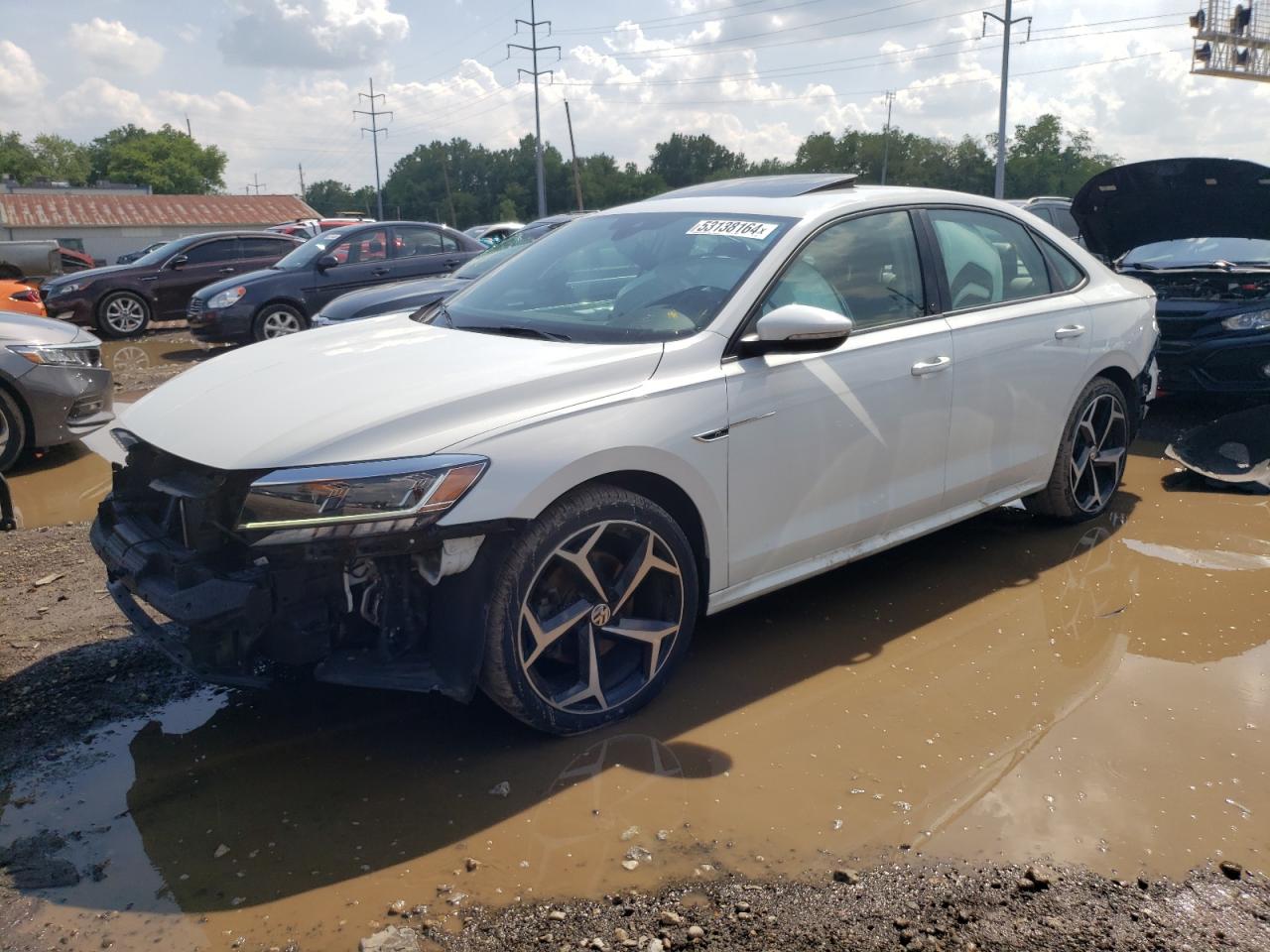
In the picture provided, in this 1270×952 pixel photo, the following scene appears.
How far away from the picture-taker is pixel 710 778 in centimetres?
315

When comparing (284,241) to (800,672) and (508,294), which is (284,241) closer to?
(508,294)

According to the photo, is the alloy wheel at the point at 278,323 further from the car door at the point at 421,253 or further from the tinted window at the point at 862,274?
the tinted window at the point at 862,274

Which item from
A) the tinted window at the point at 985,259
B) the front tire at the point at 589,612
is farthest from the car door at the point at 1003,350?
the front tire at the point at 589,612

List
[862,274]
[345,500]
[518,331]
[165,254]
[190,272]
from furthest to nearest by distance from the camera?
[165,254] < [190,272] < [862,274] < [518,331] < [345,500]

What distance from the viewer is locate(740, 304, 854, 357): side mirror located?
3.45 meters

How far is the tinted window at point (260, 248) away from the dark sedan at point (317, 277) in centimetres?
295

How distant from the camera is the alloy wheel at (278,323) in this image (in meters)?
12.7

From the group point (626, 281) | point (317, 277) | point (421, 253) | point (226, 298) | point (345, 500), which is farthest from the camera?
point (421, 253)

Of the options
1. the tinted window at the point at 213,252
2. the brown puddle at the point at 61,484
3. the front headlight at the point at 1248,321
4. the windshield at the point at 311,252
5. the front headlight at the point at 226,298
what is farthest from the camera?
the tinted window at the point at 213,252

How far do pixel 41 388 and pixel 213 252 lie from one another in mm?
10067

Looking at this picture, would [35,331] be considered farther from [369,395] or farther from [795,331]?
[795,331]

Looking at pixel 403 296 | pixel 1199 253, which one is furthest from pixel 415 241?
pixel 1199 253

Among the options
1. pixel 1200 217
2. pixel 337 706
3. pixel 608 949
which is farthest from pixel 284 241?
pixel 608 949

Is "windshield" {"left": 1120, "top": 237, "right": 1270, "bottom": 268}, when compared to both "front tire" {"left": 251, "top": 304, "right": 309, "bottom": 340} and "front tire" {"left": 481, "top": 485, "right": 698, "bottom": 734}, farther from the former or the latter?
"front tire" {"left": 251, "top": 304, "right": 309, "bottom": 340}
